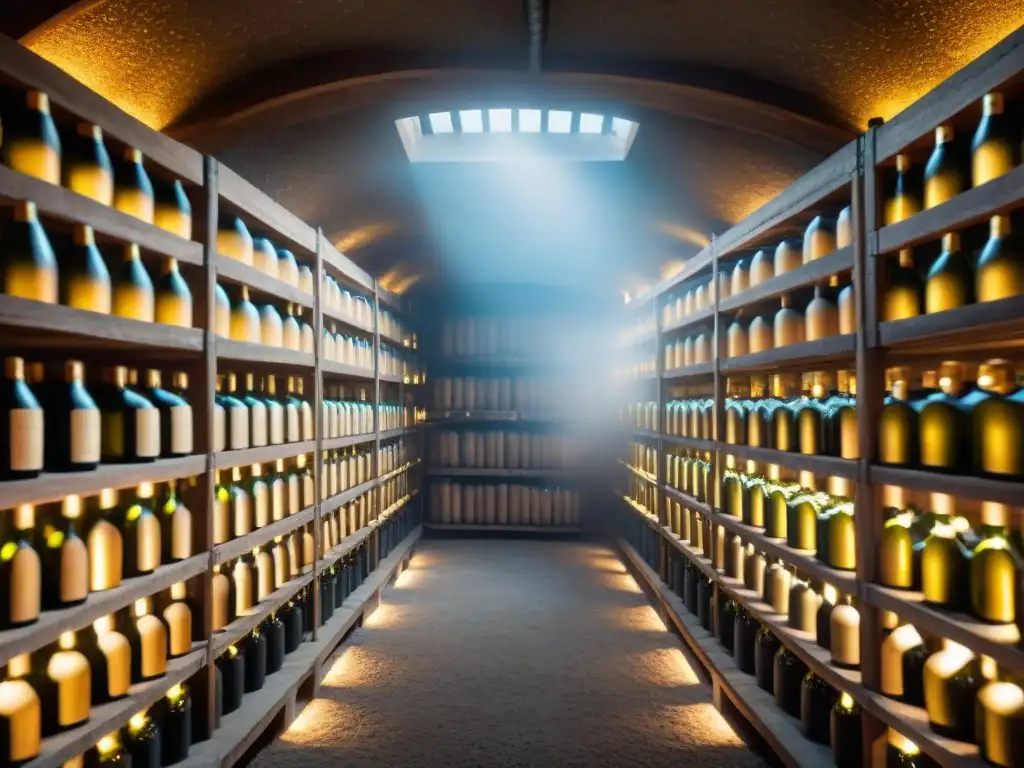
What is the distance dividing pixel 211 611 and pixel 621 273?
19.3 feet

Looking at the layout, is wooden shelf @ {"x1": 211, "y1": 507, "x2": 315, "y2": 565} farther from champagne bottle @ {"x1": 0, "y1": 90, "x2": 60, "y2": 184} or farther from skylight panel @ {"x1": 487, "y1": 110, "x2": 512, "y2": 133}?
skylight panel @ {"x1": 487, "y1": 110, "x2": 512, "y2": 133}

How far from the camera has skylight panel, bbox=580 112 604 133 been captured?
4.64 m

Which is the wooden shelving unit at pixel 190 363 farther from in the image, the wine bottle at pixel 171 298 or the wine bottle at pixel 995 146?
the wine bottle at pixel 995 146

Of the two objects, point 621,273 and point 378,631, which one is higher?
point 621,273

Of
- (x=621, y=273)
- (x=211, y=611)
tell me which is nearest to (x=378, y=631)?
(x=211, y=611)

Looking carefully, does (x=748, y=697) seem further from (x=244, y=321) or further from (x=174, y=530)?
(x=244, y=321)

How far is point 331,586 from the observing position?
13.8 ft

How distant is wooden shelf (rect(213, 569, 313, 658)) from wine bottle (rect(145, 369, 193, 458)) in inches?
28.4

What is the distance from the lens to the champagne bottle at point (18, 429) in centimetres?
171

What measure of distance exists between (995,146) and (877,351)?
2.23ft

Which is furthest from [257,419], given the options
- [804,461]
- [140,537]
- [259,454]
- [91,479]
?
[804,461]

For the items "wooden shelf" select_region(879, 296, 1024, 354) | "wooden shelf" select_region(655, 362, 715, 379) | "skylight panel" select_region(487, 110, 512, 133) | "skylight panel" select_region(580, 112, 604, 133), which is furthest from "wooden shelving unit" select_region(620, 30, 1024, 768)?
"skylight panel" select_region(487, 110, 512, 133)

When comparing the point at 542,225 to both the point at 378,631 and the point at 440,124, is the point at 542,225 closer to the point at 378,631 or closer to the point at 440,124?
the point at 440,124

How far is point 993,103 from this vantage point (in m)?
1.80
